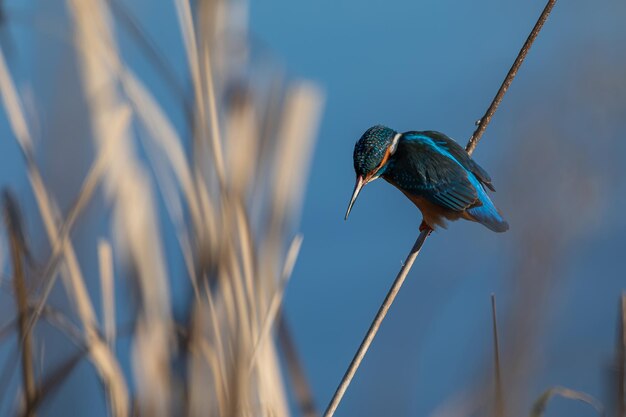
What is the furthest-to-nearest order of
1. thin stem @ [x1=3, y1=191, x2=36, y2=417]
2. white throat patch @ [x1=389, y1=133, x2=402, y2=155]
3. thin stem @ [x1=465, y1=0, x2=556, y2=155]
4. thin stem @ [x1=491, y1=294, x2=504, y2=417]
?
1. white throat patch @ [x1=389, y1=133, x2=402, y2=155]
2. thin stem @ [x1=3, y1=191, x2=36, y2=417]
3. thin stem @ [x1=465, y1=0, x2=556, y2=155]
4. thin stem @ [x1=491, y1=294, x2=504, y2=417]

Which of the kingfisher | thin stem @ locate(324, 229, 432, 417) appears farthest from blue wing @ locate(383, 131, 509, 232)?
thin stem @ locate(324, 229, 432, 417)

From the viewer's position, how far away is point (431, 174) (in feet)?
5.97

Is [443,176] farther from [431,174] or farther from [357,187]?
[357,187]

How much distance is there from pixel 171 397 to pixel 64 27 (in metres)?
0.69

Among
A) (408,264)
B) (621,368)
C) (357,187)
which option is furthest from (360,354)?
(357,187)

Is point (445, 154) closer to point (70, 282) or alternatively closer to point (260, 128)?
point (260, 128)

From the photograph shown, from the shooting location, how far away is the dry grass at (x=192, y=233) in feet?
3.88

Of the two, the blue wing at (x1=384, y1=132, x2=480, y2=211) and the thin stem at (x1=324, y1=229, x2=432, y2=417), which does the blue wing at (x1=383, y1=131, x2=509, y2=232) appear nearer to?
the blue wing at (x1=384, y1=132, x2=480, y2=211)

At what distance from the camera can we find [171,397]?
1.51m

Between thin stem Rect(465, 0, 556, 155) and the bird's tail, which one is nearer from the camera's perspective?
thin stem Rect(465, 0, 556, 155)

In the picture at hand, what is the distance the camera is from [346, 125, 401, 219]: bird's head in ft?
5.63

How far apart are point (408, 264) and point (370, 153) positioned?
0.55 metres

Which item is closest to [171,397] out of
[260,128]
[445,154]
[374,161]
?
[260,128]

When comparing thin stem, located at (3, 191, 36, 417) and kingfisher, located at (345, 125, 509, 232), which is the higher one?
kingfisher, located at (345, 125, 509, 232)
